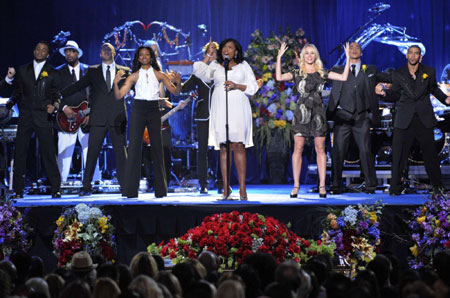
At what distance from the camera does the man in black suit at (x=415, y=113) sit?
7.83 m

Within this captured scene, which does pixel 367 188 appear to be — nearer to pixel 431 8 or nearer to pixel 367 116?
pixel 367 116

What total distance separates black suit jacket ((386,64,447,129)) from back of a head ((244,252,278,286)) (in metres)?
4.74

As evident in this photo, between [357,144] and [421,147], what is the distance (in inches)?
32.4

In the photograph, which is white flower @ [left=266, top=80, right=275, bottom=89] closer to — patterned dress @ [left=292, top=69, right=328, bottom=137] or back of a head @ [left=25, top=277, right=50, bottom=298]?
patterned dress @ [left=292, top=69, right=328, bottom=137]

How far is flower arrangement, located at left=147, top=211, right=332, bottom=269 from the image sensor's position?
525 cm

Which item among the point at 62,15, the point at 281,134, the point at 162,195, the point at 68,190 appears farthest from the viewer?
the point at 62,15

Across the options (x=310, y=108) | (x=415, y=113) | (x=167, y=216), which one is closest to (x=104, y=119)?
(x=167, y=216)

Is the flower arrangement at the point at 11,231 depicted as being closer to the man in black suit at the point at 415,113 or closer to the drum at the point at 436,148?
the man in black suit at the point at 415,113

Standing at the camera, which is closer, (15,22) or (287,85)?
(287,85)

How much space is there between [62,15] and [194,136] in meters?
3.63

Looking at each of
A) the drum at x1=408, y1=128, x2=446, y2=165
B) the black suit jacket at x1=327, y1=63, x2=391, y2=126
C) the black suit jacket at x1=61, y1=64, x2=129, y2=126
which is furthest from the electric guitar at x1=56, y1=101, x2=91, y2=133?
the drum at x1=408, y1=128, x2=446, y2=165

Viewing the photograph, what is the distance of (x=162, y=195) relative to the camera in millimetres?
8016

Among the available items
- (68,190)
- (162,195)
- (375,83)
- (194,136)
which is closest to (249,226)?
(162,195)

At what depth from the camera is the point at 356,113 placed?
8359 millimetres
